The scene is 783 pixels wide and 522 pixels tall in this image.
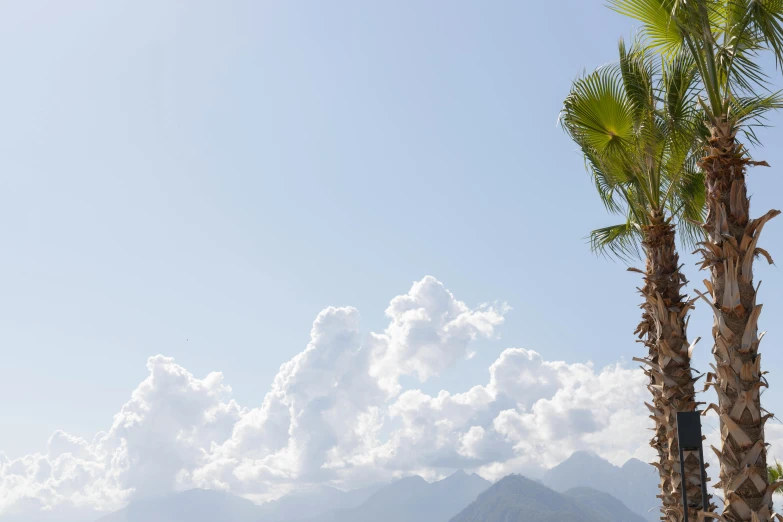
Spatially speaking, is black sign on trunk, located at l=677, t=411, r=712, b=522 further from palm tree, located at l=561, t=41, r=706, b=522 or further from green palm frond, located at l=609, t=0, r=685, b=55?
green palm frond, located at l=609, t=0, r=685, b=55

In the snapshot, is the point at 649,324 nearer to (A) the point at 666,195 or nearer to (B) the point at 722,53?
(A) the point at 666,195

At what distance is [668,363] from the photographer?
35.0 feet

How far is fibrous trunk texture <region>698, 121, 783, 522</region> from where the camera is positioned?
718 cm

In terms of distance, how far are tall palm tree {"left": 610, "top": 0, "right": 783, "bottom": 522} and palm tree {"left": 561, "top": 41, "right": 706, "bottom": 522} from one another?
146 cm

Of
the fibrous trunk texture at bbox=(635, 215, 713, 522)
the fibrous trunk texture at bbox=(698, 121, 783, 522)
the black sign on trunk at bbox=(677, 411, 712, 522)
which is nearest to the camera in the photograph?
the fibrous trunk texture at bbox=(698, 121, 783, 522)

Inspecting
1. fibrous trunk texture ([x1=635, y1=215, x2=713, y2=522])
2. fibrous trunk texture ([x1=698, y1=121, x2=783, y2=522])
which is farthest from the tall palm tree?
fibrous trunk texture ([x1=635, y1=215, x2=713, y2=522])

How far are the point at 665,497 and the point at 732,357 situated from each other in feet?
15.2

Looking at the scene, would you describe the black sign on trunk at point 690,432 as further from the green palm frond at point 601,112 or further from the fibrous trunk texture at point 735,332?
the green palm frond at point 601,112

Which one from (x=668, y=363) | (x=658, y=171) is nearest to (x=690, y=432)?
(x=668, y=363)

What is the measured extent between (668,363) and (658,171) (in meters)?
3.46

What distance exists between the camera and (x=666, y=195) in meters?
11.6

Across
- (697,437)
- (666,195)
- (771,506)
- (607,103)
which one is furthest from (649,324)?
(771,506)

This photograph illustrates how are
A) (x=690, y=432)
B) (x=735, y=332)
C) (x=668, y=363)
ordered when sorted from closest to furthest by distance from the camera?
(x=735, y=332)
(x=690, y=432)
(x=668, y=363)

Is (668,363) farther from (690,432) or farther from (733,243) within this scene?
(733,243)
